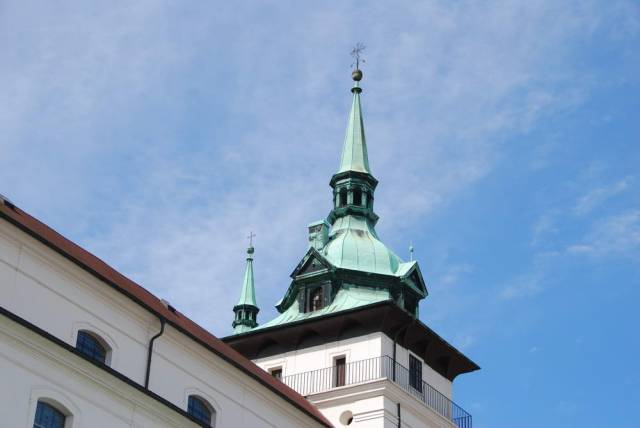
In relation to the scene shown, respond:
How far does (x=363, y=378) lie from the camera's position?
4703cm

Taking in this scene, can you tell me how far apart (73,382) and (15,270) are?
322 centimetres

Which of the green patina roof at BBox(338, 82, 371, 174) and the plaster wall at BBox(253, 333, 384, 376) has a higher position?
the green patina roof at BBox(338, 82, 371, 174)

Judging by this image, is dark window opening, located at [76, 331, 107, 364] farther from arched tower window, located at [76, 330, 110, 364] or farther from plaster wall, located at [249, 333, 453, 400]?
plaster wall, located at [249, 333, 453, 400]

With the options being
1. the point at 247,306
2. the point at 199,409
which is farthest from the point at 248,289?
the point at 199,409

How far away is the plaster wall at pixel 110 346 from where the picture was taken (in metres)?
31.2

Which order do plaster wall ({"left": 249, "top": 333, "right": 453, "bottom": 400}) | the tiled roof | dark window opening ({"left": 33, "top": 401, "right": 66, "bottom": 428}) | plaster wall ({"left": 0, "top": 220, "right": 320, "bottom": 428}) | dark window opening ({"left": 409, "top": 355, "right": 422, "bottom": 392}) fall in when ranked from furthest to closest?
dark window opening ({"left": 409, "top": 355, "right": 422, "bottom": 392}) → plaster wall ({"left": 249, "top": 333, "right": 453, "bottom": 400}) → the tiled roof → plaster wall ({"left": 0, "top": 220, "right": 320, "bottom": 428}) → dark window opening ({"left": 33, "top": 401, "right": 66, "bottom": 428})

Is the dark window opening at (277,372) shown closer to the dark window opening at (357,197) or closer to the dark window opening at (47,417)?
the dark window opening at (357,197)

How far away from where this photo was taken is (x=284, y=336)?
4994cm

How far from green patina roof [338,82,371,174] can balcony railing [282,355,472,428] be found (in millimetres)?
11978

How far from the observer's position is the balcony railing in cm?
4712

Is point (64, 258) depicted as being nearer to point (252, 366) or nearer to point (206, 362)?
point (206, 362)

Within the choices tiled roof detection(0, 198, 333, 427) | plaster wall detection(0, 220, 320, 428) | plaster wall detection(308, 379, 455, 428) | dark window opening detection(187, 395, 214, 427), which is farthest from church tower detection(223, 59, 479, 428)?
dark window opening detection(187, 395, 214, 427)

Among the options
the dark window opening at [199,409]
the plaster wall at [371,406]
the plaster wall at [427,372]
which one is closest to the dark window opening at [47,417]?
the dark window opening at [199,409]

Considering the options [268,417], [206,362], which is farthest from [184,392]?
[268,417]
